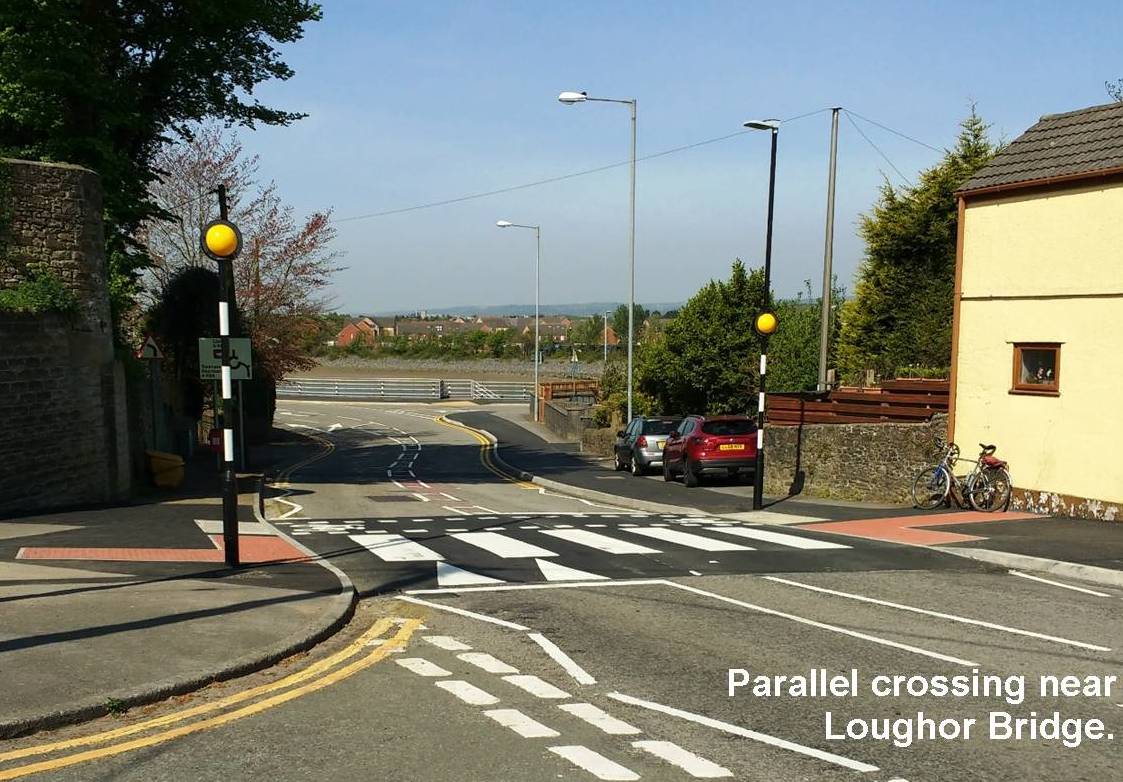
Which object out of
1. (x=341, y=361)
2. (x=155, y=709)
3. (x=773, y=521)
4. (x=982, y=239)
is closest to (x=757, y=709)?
(x=155, y=709)

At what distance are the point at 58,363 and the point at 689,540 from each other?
11532mm

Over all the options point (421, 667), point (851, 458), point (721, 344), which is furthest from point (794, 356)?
point (421, 667)

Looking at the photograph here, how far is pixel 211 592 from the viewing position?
10.5 m

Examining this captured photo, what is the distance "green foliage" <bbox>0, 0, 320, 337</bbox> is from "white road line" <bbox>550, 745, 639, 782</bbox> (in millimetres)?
20206

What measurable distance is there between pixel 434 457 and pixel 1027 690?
113 feet

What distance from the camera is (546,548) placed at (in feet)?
48.4

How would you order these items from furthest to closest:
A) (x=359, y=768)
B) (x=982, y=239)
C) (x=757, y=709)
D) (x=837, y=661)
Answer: (x=982, y=239)
(x=837, y=661)
(x=757, y=709)
(x=359, y=768)

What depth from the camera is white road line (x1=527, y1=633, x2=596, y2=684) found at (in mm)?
7641

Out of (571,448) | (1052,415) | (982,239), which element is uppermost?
(982,239)

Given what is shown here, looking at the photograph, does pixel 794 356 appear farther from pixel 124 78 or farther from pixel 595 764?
pixel 595 764

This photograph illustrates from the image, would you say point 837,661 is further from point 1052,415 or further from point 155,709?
point 1052,415

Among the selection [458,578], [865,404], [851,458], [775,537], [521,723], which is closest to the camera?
[521,723]

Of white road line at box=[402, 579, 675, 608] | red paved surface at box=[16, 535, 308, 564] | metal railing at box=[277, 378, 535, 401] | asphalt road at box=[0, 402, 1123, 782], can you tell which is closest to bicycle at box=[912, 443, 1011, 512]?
asphalt road at box=[0, 402, 1123, 782]

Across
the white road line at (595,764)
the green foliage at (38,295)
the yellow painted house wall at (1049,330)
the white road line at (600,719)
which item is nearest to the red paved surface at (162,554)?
the green foliage at (38,295)
